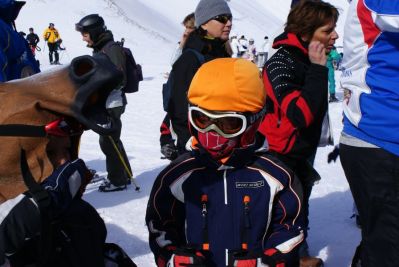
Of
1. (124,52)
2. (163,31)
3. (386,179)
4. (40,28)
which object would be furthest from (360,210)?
(163,31)

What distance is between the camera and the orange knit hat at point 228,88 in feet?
6.85

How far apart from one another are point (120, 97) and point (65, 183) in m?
3.98

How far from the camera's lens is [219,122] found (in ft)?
6.98

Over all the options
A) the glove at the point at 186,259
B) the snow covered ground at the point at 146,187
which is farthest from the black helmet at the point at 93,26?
the glove at the point at 186,259

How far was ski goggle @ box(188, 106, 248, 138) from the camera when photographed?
210cm

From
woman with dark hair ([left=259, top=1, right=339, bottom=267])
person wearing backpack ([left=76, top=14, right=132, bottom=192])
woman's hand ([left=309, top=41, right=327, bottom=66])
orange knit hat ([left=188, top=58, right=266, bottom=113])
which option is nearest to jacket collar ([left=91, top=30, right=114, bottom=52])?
person wearing backpack ([left=76, top=14, right=132, bottom=192])

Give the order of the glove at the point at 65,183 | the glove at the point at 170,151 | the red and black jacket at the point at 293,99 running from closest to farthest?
1. the glove at the point at 65,183
2. the red and black jacket at the point at 293,99
3. the glove at the point at 170,151

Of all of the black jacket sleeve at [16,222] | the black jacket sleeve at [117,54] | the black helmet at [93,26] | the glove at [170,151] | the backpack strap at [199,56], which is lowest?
the glove at [170,151]

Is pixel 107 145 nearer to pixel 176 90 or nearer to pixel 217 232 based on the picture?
pixel 176 90

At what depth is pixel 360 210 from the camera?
8.00 feet

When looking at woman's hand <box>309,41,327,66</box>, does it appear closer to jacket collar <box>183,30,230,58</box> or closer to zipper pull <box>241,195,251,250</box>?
jacket collar <box>183,30,230,58</box>

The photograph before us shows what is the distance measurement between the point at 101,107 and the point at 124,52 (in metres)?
4.40

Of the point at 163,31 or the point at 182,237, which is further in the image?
the point at 163,31

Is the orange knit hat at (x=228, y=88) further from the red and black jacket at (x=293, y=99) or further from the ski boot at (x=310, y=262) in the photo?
the ski boot at (x=310, y=262)
